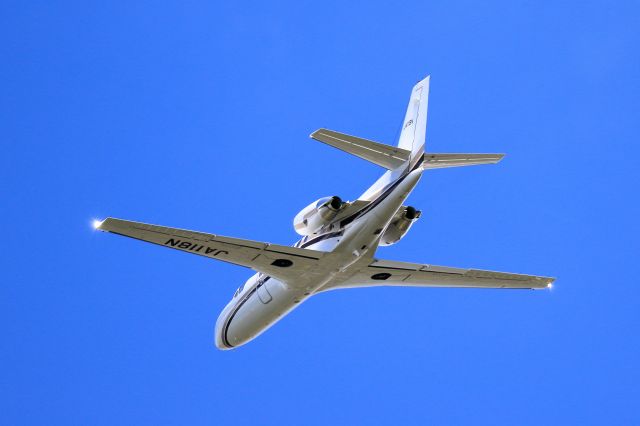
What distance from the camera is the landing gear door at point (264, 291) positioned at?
32.7 m

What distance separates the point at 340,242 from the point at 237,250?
3.36 meters

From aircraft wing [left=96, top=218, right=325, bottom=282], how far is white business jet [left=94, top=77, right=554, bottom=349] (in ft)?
0.10

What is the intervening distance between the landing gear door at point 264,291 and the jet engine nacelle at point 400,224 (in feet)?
15.8

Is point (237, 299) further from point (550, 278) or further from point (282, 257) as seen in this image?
point (550, 278)

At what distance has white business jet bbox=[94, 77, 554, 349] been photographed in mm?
28016

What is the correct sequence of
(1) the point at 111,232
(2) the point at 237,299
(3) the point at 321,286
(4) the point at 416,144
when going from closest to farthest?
(1) the point at 111,232, (4) the point at 416,144, (3) the point at 321,286, (2) the point at 237,299

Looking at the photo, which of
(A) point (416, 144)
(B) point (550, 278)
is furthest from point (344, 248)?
(B) point (550, 278)

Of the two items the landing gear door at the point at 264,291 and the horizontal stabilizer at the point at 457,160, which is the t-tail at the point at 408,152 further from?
the landing gear door at the point at 264,291

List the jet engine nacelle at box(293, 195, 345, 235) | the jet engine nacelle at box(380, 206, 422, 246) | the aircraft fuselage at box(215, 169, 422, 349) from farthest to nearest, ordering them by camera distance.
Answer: the jet engine nacelle at box(380, 206, 422, 246), the jet engine nacelle at box(293, 195, 345, 235), the aircraft fuselage at box(215, 169, 422, 349)

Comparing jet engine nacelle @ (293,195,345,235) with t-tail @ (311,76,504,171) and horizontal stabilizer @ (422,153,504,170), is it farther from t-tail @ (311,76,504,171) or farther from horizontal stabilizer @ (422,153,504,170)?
horizontal stabilizer @ (422,153,504,170)

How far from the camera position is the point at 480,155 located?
1136 inches

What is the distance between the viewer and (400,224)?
98.8 ft

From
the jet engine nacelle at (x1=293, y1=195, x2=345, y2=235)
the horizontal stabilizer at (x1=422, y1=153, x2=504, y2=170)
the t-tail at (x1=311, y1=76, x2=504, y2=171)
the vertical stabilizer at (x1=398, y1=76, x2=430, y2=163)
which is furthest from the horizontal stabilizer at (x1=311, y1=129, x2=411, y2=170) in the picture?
the jet engine nacelle at (x1=293, y1=195, x2=345, y2=235)

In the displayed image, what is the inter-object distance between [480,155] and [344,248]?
5249mm
